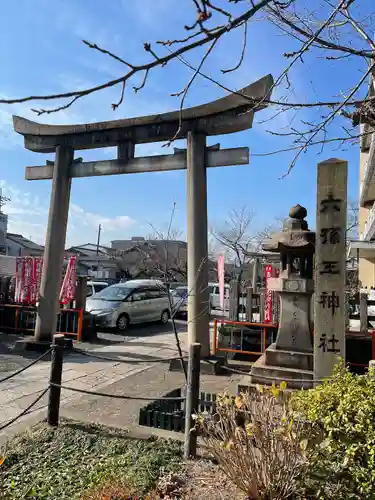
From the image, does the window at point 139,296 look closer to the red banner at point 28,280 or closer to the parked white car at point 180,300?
the parked white car at point 180,300

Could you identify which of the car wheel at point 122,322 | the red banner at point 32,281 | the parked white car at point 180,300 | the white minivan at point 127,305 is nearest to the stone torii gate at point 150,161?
the parked white car at point 180,300

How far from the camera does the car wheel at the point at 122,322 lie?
14.0 meters

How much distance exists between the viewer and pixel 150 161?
8516mm

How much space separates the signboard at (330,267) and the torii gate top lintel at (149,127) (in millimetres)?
2291

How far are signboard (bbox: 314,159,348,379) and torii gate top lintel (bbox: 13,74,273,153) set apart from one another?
2.29 meters

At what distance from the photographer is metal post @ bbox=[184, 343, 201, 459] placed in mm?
3623

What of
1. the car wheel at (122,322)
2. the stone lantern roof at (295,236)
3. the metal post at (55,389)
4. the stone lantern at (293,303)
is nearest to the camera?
the metal post at (55,389)

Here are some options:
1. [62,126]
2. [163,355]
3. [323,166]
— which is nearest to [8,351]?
[163,355]

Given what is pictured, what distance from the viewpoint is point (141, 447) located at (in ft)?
12.5

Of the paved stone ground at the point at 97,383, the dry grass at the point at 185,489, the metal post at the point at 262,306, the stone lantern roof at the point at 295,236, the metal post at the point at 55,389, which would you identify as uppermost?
the stone lantern roof at the point at 295,236

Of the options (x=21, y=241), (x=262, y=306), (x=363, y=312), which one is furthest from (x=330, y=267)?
(x=21, y=241)

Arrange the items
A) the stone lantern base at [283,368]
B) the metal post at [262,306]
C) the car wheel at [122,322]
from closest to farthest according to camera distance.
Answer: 1. the stone lantern base at [283,368]
2. the metal post at [262,306]
3. the car wheel at [122,322]

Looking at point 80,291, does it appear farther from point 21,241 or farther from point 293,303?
point 21,241

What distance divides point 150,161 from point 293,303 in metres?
4.48
